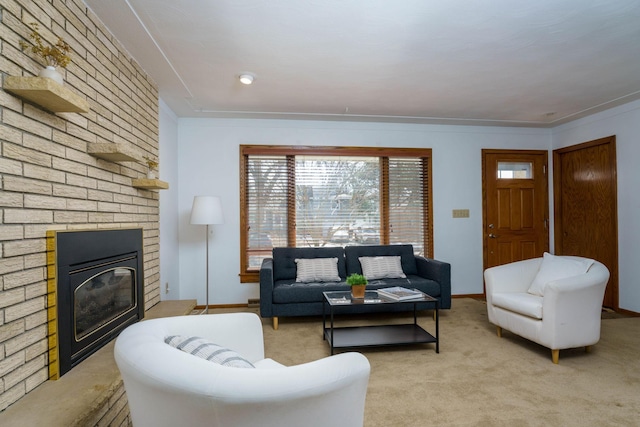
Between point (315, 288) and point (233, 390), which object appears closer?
point (233, 390)

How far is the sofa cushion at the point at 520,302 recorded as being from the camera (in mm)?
2691

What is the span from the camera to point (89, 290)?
81.9 inches

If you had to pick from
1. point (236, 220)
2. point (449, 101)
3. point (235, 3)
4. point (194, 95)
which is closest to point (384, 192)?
point (449, 101)

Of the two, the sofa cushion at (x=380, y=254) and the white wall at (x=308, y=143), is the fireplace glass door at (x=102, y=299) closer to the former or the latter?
the white wall at (x=308, y=143)

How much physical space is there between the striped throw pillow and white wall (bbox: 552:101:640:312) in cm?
477

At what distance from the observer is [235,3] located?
6.75 ft

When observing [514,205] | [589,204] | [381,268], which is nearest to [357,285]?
[381,268]

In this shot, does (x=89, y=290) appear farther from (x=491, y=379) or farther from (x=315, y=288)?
(x=491, y=379)

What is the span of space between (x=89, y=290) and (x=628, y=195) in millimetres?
5515

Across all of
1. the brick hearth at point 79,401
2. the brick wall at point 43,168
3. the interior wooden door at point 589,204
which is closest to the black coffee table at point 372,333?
the brick hearth at point 79,401

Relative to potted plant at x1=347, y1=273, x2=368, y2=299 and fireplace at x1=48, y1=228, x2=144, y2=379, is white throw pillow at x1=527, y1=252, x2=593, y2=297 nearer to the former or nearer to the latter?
potted plant at x1=347, y1=273, x2=368, y2=299

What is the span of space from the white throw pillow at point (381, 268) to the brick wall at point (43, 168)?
8.41 feet

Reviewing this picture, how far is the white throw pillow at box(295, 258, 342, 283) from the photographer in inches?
149

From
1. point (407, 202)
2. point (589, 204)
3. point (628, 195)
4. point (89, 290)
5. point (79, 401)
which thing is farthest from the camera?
point (407, 202)
